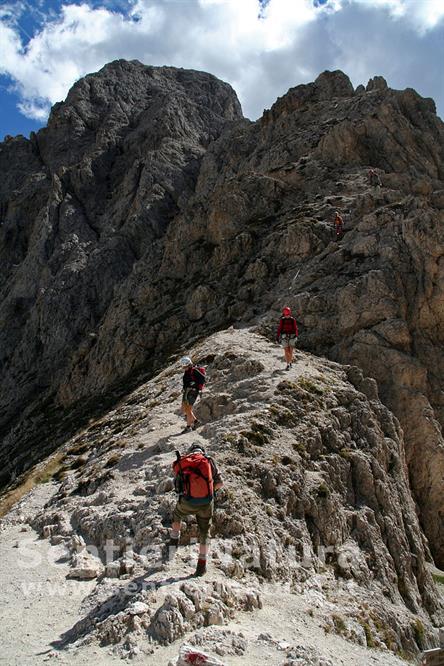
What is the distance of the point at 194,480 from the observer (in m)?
10.8

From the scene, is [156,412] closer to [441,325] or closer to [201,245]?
[441,325]

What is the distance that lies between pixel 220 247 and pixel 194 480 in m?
32.1

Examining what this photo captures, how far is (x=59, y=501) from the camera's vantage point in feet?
55.9

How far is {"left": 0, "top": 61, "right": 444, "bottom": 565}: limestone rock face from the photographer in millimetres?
27531

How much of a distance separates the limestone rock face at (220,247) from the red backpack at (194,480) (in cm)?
430

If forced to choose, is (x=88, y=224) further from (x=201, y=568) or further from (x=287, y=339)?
(x=201, y=568)

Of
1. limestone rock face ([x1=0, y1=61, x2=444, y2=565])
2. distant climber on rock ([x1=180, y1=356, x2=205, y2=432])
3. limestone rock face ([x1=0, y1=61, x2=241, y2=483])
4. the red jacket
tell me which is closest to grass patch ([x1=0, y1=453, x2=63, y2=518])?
distant climber on rock ([x1=180, y1=356, x2=205, y2=432])

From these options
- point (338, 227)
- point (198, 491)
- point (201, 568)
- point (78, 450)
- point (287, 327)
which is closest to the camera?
point (201, 568)

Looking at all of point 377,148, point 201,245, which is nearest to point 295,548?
point 201,245

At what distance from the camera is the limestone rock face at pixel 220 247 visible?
27531 mm

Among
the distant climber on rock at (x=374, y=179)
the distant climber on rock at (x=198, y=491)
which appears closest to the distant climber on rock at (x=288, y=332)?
the distant climber on rock at (x=198, y=491)

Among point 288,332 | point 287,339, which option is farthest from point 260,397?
point 288,332

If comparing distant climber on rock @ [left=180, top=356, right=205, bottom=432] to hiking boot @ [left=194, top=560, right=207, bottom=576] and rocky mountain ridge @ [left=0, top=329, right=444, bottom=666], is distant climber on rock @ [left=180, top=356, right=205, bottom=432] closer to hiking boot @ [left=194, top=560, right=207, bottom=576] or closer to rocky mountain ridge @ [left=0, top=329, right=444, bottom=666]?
rocky mountain ridge @ [left=0, top=329, right=444, bottom=666]

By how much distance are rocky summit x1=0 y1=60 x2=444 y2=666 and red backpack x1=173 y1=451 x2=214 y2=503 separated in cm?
147
